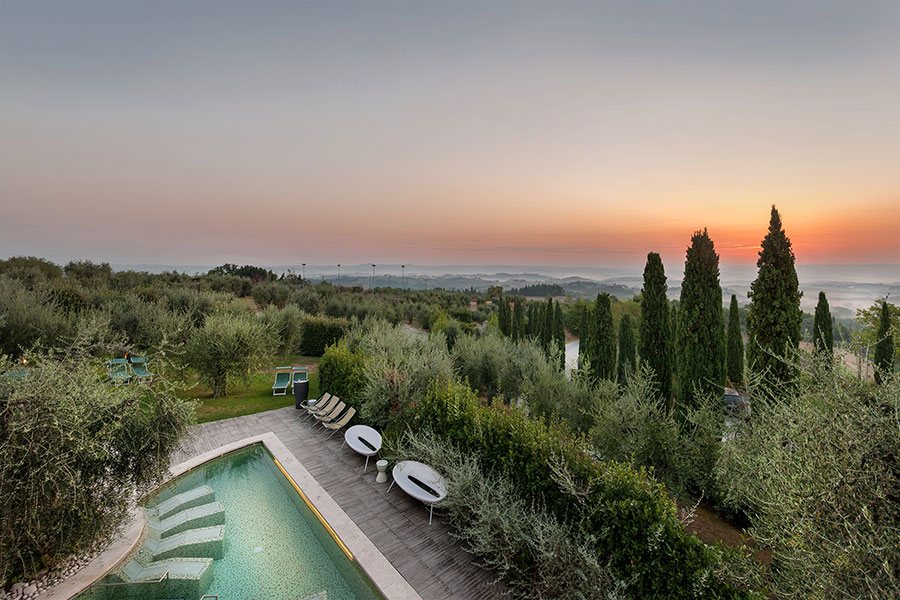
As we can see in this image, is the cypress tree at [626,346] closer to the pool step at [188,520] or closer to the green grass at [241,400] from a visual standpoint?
the green grass at [241,400]

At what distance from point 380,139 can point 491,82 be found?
5.78 metres

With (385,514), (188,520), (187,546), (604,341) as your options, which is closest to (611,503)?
(385,514)

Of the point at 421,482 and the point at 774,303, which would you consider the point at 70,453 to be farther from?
the point at 774,303

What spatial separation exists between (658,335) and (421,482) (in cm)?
883

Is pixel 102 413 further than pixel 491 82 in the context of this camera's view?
No

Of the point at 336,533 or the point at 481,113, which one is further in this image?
the point at 481,113

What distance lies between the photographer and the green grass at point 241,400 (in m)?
12.1

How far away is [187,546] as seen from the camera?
236 inches

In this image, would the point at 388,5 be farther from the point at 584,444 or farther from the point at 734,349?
the point at 734,349

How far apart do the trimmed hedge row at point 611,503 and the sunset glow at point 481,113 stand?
312 inches

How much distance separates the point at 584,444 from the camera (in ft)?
19.6

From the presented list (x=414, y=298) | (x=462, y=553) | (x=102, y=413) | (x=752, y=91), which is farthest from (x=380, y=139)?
(x=414, y=298)

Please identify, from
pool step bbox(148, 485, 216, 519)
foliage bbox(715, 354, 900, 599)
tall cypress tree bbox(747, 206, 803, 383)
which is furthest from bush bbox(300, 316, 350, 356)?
foliage bbox(715, 354, 900, 599)

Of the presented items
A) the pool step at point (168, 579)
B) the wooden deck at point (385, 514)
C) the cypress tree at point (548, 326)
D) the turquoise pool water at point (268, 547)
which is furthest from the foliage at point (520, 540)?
the cypress tree at point (548, 326)
